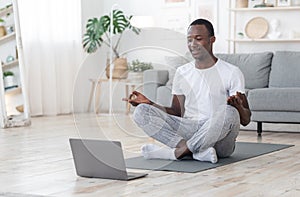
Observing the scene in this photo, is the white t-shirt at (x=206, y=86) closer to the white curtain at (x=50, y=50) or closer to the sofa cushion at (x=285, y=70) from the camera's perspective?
the sofa cushion at (x=285, y=70)

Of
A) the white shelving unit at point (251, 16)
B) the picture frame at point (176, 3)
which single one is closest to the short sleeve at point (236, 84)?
the white shelving unit at point (251, 16)


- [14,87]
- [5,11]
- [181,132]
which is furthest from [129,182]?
[5,11]

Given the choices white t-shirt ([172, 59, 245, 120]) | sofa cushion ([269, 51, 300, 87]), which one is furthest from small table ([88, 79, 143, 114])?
sofa cushion ([269, 51, 300, 87])

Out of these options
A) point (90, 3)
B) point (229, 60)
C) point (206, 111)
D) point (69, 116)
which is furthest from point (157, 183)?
point (90, 3)

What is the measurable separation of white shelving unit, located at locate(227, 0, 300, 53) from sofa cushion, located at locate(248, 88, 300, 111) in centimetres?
149

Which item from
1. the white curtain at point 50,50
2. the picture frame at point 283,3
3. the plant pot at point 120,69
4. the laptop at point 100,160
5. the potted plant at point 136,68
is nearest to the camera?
the laptop at point 100,160

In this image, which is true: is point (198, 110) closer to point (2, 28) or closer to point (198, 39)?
point (198, 39)

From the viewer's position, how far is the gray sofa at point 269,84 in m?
4.68

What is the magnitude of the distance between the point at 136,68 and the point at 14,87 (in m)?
2.87

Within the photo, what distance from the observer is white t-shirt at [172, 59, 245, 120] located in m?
3.81

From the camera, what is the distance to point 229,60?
21.5 ft

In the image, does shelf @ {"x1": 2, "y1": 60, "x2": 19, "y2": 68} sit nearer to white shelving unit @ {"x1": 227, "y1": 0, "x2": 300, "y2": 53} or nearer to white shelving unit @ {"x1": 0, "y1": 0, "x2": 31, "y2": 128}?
white shelving unit @ {"x1": 0, "y1": 0, "x2": 31, "y2": 128}

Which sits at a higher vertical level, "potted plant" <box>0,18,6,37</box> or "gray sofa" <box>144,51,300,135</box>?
"potted plant" <box>0,18,6,37</box>

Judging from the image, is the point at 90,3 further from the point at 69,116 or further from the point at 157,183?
the point at 157,183
